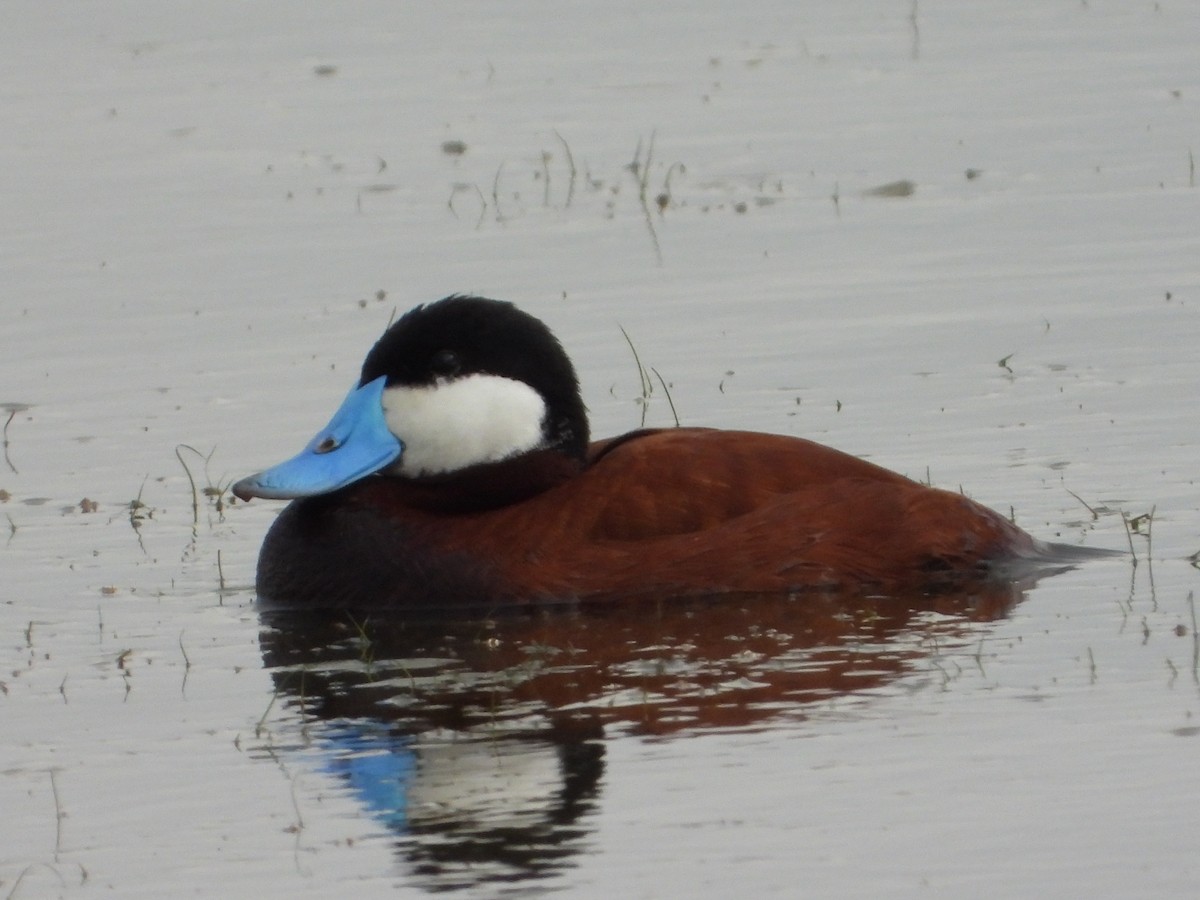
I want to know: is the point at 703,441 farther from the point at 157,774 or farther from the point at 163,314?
the point at 163,314

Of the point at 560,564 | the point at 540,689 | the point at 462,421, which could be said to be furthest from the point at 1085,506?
the point at 540,689

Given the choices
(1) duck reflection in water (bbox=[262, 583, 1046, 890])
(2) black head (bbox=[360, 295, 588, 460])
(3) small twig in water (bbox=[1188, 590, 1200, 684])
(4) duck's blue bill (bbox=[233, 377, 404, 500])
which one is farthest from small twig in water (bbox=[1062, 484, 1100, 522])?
(4) duck's blue bill (bbox=[233, 377, 404, 500])

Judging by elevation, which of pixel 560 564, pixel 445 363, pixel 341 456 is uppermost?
pixel 445 363

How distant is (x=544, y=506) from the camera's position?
8703mm

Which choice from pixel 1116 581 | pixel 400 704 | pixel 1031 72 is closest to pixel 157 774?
pixel 400 704

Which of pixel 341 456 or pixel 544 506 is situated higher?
pixel 341 456

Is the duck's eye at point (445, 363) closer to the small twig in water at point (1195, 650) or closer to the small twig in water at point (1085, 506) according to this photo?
the small twig in water at point (1085, 506)

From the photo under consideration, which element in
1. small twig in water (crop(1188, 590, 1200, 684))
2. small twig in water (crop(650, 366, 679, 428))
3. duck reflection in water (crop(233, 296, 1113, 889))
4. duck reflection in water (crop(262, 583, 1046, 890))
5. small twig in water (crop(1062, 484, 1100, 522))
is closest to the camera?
duck reflection in water (crop(262, 583, 1046, 890))

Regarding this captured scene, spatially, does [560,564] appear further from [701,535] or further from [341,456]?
[341,456]

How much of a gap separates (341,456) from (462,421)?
0.43 metres

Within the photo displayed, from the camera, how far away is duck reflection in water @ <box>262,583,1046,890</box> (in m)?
6.25

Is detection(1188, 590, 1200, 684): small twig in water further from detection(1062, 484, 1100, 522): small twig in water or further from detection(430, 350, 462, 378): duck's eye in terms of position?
detection(430, 350, 462, 378): duck's eye

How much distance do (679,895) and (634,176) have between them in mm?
10465

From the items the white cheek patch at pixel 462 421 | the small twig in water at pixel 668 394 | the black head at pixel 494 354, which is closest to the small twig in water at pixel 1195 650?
the black head at pixel 494 354
